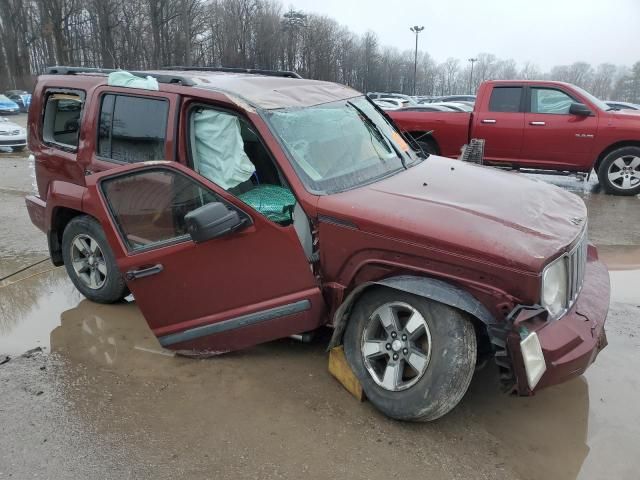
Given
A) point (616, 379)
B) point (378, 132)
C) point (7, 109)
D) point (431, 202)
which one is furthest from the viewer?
point (7, 109)

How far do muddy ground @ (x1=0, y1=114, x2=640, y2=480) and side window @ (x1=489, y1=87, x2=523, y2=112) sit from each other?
5931 millimetres

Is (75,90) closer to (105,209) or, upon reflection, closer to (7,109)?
(105,209)

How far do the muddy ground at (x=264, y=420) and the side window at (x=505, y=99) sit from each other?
5.93 metres

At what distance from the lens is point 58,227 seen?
4645 mm

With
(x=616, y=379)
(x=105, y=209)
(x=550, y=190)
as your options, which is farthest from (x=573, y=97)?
(x=105, y=209)

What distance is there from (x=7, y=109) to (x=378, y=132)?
32723mm

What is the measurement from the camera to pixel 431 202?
302 cm

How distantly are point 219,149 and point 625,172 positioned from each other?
7.90m

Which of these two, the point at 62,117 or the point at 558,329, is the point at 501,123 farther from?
the point at 558,329

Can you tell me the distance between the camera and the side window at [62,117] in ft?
15.0

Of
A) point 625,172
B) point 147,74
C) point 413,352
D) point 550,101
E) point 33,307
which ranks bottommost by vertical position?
point 33,307

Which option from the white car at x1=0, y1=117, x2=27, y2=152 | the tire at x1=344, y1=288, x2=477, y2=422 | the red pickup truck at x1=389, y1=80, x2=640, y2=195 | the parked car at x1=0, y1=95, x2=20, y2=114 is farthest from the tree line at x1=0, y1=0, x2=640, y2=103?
the tire at x1=344, y1=288, x2=477, y2=422

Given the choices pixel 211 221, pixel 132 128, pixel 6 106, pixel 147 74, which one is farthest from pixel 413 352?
pixel 6 106

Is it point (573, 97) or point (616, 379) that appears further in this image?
point (573, 97)
